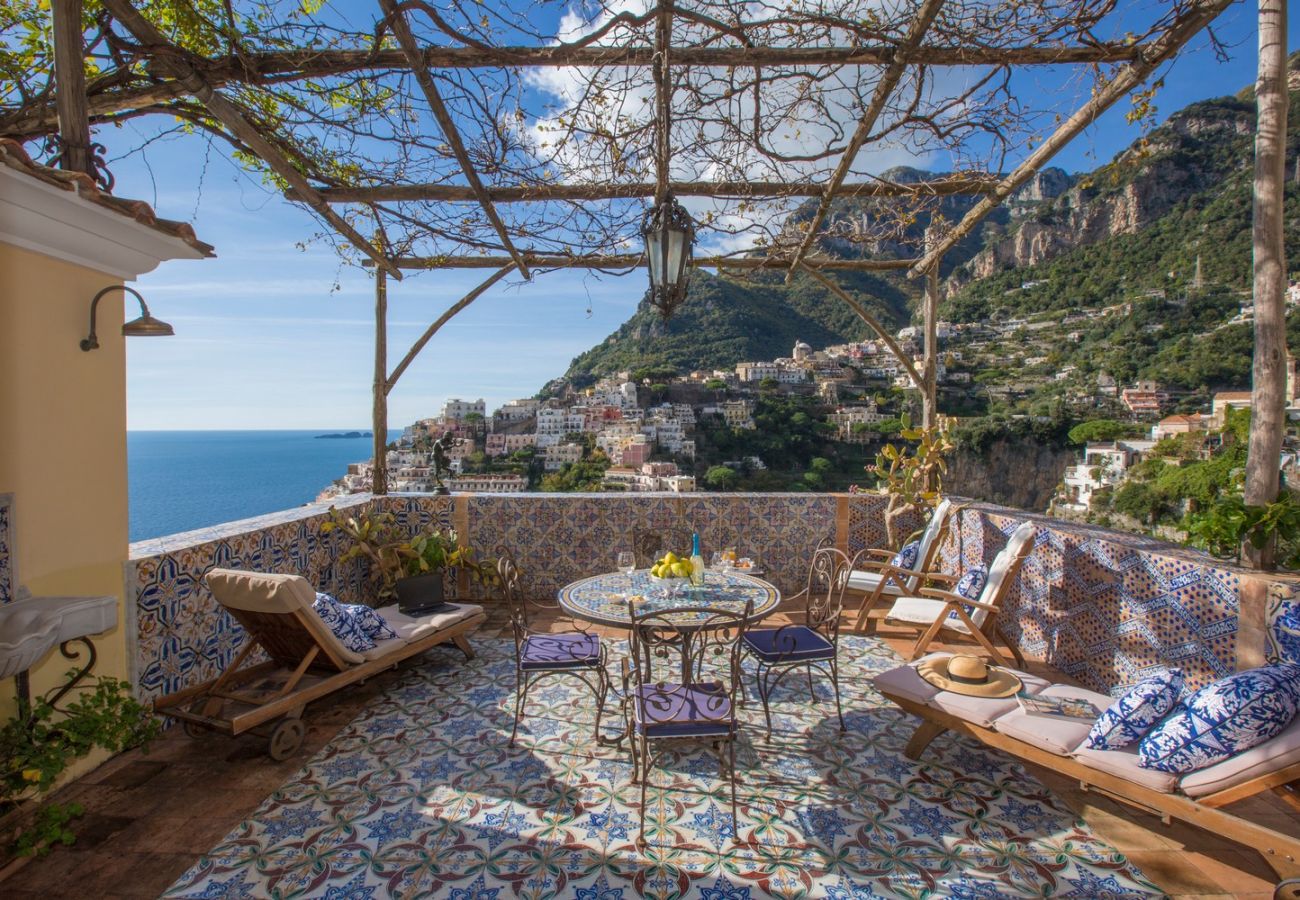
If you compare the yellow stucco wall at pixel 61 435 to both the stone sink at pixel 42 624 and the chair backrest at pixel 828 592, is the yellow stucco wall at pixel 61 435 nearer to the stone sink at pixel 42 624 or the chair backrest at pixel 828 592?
the stone sink at pixel 42 624

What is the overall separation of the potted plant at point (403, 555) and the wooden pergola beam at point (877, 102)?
360 centimetres

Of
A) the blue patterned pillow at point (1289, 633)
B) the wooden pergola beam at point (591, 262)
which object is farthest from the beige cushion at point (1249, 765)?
the wooden pergola beam at point (591, 262)

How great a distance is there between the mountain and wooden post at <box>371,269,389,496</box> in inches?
140

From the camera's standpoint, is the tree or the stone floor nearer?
the stone floor

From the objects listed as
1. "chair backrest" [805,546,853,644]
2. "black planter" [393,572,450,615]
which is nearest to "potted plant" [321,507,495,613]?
"black planter" [393,572,450,615]

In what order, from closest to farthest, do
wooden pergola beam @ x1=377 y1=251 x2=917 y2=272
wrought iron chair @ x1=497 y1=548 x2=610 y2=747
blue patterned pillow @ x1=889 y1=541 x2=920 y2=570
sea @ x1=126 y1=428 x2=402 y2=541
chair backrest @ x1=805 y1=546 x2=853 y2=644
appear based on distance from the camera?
1. wrought iron chair @ x1=497 y1=548 x2=610 y2=747
2. chair backrest @ x1=805 y1=546 x2=853 y2=644
3. blue patterned pillow @ x1=889 y1=541 x2=920 y2=570
4. wooden pergola beam @ x1=377 y1=251 x2=917 y2=272
5. sea @ x1=126 y1=428 x2=402 y2=541

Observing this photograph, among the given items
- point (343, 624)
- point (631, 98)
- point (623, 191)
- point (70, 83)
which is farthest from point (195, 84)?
point (343, 624)

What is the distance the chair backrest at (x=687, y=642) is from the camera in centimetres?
237

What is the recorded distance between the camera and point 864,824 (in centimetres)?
235

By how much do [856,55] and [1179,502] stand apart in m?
8.13

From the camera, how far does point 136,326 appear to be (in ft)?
8.41

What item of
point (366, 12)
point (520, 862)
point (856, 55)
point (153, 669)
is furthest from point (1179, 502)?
point (153, 669)

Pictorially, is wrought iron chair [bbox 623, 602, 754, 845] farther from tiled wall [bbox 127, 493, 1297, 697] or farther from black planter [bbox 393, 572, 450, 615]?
tiled wall [bbox 127, 493, 1297, 697]

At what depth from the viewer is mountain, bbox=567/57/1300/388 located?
11.4 m
